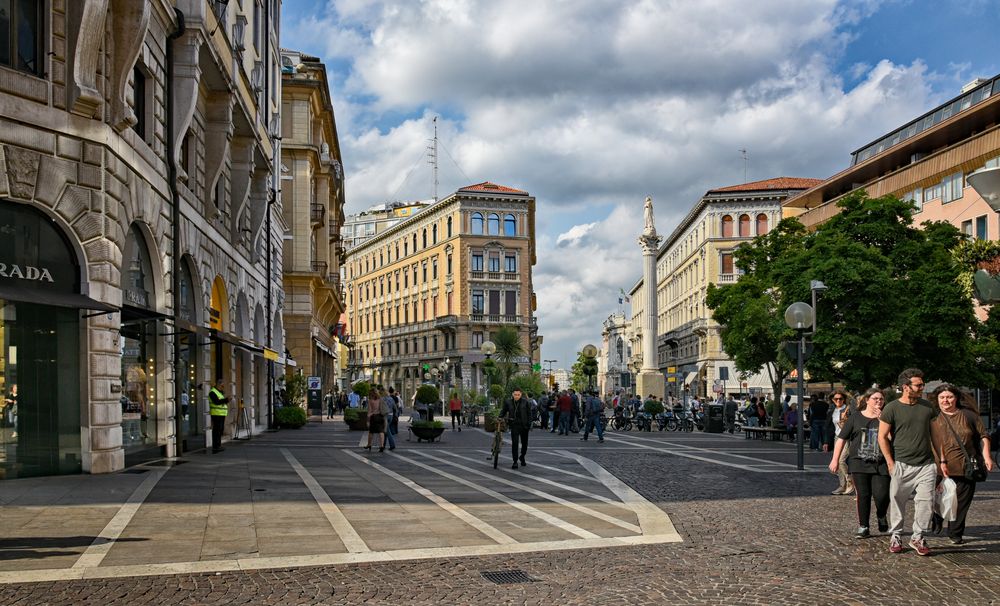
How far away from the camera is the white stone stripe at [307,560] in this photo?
775 cm

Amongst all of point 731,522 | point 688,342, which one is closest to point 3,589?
point 731,522

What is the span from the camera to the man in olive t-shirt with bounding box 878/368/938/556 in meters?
9.02

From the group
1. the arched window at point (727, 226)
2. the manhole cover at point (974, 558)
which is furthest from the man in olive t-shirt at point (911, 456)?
the arched window at point (727, 226)

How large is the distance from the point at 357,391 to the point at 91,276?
39042 mm

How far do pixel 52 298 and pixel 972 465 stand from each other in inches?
464

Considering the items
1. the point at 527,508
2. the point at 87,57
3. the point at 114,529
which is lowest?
the point at 527,508

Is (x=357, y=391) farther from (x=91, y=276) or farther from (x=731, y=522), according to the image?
(x=731, y=522)

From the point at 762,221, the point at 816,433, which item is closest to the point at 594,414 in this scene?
the point at 816,433

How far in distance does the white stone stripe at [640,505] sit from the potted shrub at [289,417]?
57.9 feet

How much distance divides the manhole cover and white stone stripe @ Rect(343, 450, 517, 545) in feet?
13.3

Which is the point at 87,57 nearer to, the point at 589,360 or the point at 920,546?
the point at 920,546

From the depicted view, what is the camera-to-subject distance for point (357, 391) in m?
53.6

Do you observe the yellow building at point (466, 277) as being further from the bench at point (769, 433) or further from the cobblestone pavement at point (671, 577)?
the cobblestone pavement at point (671, 577)

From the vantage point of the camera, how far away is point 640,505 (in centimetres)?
1284
